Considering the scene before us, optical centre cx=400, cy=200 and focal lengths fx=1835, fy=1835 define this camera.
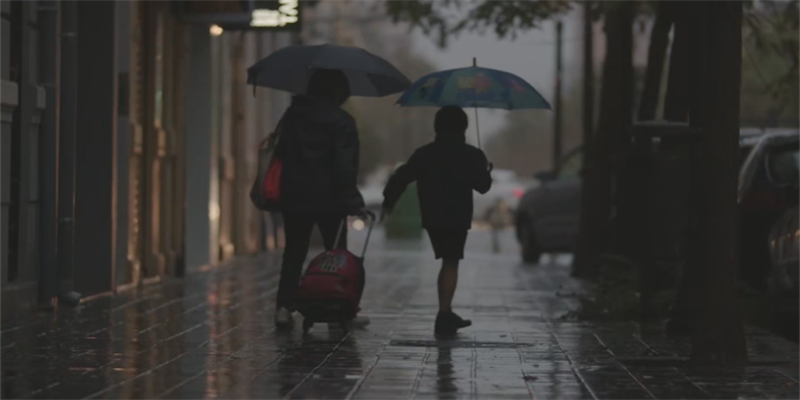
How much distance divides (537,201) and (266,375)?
18.3 meters

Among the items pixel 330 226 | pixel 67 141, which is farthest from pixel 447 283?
pixel 67 141

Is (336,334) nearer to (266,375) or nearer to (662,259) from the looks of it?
(266,375)

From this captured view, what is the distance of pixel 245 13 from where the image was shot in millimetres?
18375

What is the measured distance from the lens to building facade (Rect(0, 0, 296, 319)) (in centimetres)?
1359

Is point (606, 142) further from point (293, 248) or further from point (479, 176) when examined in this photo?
point (293, 248)

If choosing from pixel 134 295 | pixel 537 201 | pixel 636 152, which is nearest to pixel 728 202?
pixel 636 152

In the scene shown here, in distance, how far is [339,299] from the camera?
11922 mm

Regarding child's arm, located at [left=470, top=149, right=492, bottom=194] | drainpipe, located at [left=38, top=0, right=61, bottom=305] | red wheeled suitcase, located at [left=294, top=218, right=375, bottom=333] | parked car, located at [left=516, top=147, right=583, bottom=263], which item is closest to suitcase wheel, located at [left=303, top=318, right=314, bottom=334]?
red wheeled suitcase, located at [left=294, top=218, right=375, bottom=333]

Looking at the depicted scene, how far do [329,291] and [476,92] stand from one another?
6.27 ft

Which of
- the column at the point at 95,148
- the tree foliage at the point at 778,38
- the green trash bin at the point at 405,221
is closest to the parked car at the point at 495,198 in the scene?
the green trash bin at the point at 405,221

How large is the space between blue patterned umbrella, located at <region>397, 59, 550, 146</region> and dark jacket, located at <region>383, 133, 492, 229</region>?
0.36 metres

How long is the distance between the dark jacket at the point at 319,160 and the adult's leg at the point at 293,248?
0.15m

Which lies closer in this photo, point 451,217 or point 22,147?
point 451,217

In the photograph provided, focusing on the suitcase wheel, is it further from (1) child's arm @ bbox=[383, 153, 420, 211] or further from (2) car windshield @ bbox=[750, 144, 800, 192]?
(2) car windshield @ bbox=[750, 144, 800, 192]
